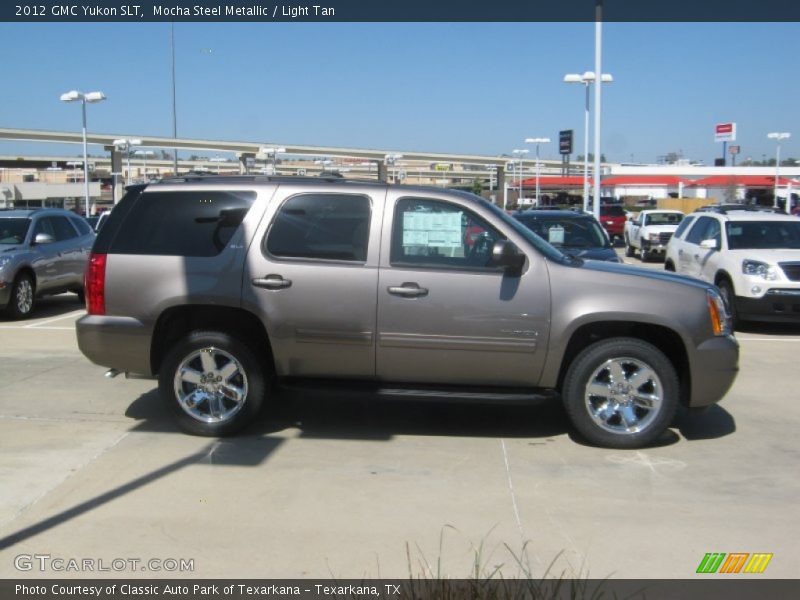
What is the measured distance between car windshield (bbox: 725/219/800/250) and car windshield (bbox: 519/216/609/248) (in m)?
1.96

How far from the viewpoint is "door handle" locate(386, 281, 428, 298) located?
597 centimetres

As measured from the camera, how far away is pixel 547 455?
6.02 metres

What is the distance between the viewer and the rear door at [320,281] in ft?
19.8

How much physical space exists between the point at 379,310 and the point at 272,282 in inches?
32.4

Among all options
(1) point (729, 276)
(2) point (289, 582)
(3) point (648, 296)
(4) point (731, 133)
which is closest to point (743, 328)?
(1) point (729, 276)

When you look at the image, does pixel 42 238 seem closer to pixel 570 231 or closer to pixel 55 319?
pixel 55 319

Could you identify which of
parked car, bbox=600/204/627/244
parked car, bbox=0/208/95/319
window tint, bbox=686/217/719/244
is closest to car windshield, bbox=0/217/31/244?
parked car, bbox=0/208/95/319

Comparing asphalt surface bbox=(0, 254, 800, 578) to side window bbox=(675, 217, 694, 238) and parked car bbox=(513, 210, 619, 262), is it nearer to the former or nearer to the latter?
parked car bbox=(513, 210, 619, 262)

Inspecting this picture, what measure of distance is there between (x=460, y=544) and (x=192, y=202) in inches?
136

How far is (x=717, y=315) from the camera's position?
20.0 ft

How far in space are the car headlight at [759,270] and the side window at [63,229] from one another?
35.7 feet

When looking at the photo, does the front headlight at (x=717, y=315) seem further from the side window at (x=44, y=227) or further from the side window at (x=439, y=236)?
the side window at (x=44, y=227)

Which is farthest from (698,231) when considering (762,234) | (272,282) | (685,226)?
(272,282)

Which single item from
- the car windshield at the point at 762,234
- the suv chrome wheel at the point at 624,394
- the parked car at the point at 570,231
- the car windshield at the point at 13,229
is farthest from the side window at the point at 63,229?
the car windshield at the point at 762,234
